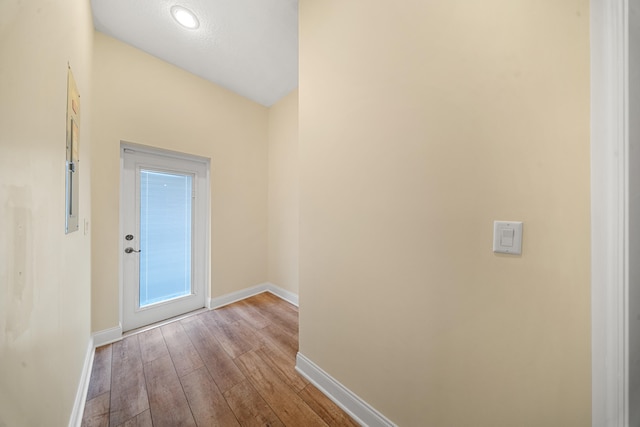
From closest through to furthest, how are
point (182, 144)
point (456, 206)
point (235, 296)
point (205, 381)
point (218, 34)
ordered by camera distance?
point (456, 206) < point (205, 381) < point (218, 34) < point (182, 144) < point (235, 296)

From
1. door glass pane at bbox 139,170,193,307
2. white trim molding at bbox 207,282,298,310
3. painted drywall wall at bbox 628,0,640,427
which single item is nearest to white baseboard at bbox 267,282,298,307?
white trim molding at bbox 207,282,298,310

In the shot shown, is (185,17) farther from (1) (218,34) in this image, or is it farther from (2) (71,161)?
(2) (71,161)

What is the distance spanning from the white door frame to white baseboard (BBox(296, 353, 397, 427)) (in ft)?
2.96

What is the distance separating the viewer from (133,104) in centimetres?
193

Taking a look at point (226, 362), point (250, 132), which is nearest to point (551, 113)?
point (226, 362)

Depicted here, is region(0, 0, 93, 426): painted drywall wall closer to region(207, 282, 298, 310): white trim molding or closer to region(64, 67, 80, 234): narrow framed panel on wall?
region(64, 67, 80, 234): narrow framed panel on wall

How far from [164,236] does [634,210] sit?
3.14m

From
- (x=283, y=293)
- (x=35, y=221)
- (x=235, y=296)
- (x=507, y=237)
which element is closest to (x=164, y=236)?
(x=235, y=296)

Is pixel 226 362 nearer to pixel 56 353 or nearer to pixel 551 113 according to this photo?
pixel 56 353

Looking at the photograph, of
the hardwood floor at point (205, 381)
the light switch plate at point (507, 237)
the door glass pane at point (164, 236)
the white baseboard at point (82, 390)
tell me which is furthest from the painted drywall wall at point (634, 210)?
the door glass pane at point (164, 236)

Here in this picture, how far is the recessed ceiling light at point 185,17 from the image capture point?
1.59 metres

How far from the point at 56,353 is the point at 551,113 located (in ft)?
7.09

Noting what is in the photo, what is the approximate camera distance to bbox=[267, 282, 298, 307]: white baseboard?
2.70m

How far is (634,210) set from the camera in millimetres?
574
